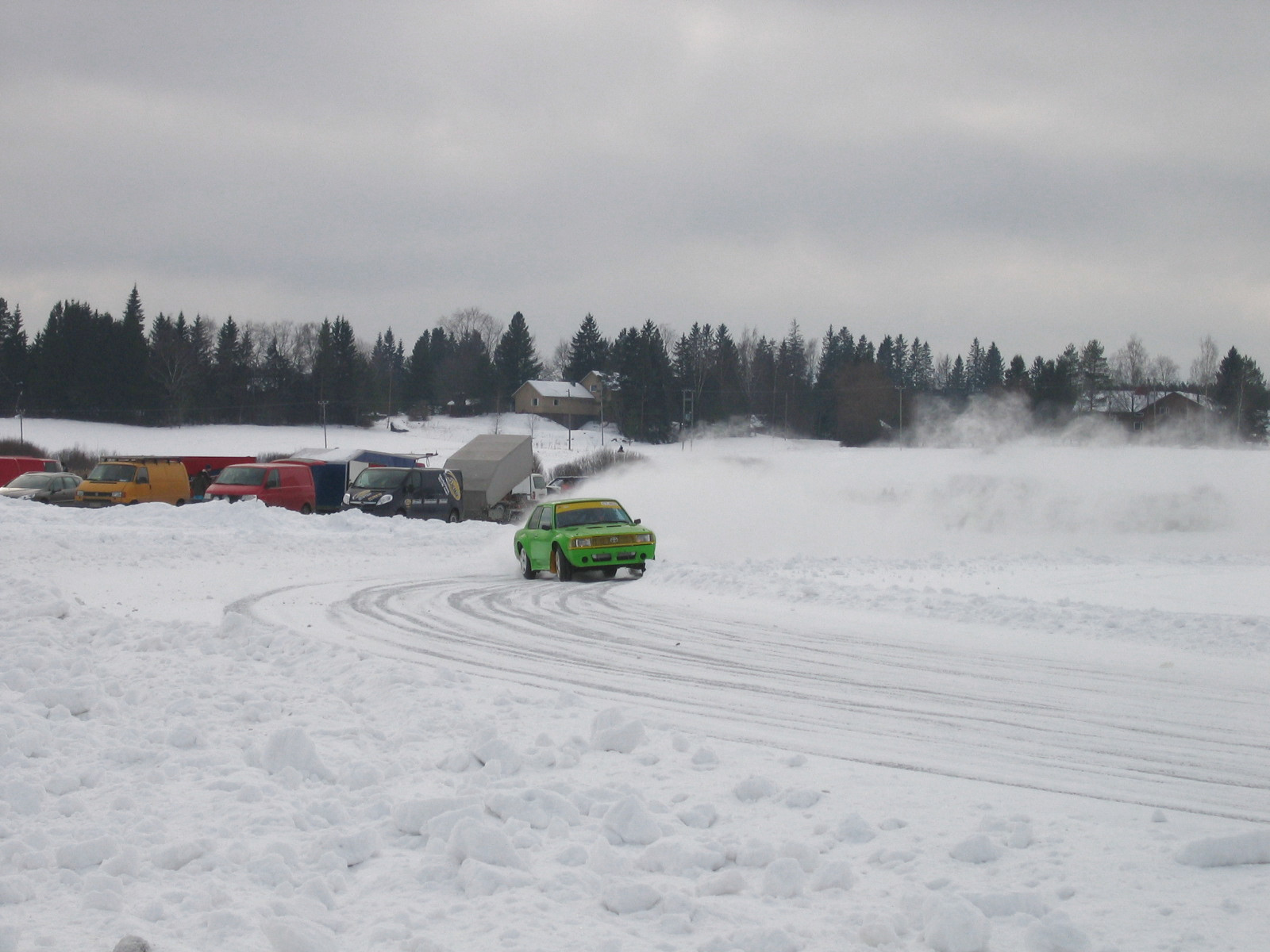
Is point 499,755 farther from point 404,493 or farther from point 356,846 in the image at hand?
point 404,493

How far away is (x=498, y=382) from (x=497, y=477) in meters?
87.5

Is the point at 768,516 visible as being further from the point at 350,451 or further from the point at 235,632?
the point at 350,451

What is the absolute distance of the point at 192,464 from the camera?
1687 inches

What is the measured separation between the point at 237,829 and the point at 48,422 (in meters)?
92.6

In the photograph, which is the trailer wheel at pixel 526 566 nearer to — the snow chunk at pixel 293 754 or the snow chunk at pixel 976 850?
the snow chunk at pixel 293 754

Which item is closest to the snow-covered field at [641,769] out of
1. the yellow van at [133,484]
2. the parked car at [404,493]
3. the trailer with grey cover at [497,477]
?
the parked car at [404,493]

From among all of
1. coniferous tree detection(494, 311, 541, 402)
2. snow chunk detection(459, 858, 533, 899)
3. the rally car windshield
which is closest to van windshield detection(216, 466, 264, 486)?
the rally car windshield

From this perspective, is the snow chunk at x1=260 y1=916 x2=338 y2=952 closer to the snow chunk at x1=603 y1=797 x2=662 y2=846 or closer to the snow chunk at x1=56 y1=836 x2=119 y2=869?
the snow chunk at x1=56 y1=836 x2=119 y2=869

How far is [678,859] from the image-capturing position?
454cm

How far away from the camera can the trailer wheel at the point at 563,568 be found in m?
19.1

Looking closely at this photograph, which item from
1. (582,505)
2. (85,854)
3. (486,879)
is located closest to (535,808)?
(486,879)

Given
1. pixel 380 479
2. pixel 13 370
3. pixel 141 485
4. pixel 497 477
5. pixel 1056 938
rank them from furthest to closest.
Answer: pixel 13 370
pixel 497 477
pixel 141 485
pixel 380 479
pixel 1056 938

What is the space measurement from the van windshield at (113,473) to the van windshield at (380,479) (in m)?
7.43

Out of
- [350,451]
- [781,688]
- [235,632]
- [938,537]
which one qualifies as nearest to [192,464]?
[350,451]
